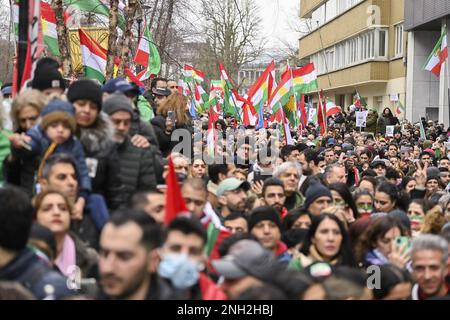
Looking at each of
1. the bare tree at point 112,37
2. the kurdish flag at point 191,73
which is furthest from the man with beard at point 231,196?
the kurdish flag at point 191,73

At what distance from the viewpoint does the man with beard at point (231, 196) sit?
7980mm

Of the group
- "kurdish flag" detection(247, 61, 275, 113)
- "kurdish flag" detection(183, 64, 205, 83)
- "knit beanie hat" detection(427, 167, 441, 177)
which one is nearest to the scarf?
"knit beanie hat" detection(427, 167, 441, 177)

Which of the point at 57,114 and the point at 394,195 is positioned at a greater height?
the point at 57,114

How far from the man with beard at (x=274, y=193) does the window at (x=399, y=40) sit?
3245cm

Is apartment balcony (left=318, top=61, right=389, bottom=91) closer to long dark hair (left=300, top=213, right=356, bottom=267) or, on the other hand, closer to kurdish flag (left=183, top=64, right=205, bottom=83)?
kurdish flag (left=183, top=64, right=205, bottom=83)

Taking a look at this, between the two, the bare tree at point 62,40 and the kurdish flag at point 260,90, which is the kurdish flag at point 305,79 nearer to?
the kurdish flag at point 260,90

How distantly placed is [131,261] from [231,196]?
3930 millimetres

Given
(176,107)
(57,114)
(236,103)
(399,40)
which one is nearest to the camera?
(57,114)

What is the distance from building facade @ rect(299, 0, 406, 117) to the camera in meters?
40.2

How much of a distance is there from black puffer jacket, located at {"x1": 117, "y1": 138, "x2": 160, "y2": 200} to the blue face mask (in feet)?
7.64

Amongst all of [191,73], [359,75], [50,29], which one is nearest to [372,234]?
[50,29]

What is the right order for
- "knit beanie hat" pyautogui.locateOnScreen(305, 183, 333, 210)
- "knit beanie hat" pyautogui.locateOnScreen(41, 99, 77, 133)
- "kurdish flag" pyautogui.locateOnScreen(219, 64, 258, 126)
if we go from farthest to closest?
"kurdish flag" pyautogui.locateOnScreen(219, 64, 258, 126), "knit beanie hat" pyautogui.locateOnScreen(305, 183, 333, 210), "knit beanie hat" pyautogui.locateOnScreen(41, 99, 77, 133)

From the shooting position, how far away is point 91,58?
46.8ft

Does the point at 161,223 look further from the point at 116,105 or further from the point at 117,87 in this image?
the point at 117,87
